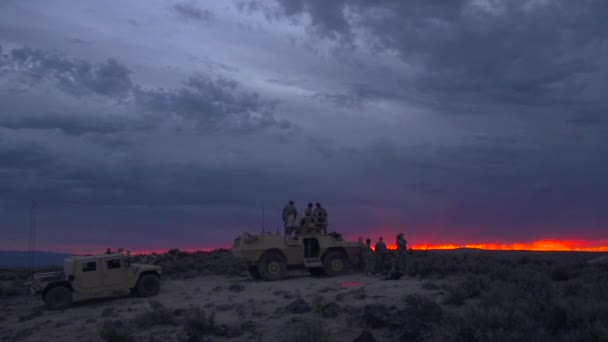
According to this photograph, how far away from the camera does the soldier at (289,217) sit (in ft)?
85.5

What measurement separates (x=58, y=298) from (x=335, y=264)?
38.3ft

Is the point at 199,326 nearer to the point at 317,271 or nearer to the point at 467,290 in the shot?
the point at 467,290

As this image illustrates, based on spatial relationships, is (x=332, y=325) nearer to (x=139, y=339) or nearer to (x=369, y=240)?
(x=139, y=339)

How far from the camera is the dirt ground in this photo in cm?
1392

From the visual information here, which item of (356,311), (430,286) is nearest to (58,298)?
(356,311)

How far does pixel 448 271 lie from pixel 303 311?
9.81 m

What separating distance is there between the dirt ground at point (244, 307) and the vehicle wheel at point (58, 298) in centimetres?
27

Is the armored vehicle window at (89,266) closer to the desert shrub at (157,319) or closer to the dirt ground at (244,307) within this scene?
the dirt ground at (244,307)

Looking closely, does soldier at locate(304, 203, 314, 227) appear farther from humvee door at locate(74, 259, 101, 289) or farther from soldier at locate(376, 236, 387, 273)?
humvee door at locate(74, 259, 101, 289)

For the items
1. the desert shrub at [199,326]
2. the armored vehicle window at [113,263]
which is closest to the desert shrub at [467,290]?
the desert shrub at [199,326]

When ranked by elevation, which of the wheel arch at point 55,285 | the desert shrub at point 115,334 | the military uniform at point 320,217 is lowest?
the desert shrub at point 115,334

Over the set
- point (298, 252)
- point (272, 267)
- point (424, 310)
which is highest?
point (298, 252)

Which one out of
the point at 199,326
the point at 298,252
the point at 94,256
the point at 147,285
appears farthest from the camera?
the point at 298,252

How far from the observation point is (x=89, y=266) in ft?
69.1
